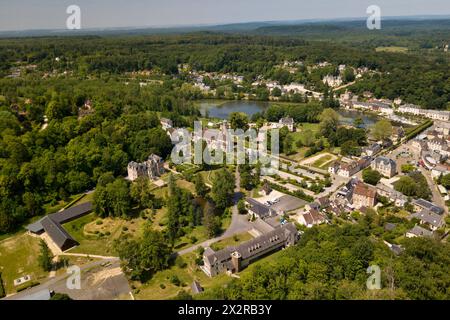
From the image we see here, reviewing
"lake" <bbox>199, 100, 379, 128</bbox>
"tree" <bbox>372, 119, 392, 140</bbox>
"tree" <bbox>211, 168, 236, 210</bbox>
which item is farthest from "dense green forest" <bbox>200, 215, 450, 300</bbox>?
"lake" <bbox>199, 100, 379, 128</bbox>

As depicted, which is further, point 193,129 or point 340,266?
point 193,129

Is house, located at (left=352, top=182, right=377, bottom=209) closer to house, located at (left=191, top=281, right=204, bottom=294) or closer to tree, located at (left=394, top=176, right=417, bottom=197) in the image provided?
tree, located at (left=394, top=176, right=417, bottom=197)

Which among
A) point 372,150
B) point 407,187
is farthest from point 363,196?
point 372,150

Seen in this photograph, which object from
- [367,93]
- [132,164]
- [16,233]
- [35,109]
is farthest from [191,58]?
[16,233]

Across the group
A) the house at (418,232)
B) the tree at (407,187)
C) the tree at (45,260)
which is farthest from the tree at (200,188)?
the tree at (407,187)

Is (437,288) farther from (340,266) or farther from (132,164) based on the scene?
A: (132,164)

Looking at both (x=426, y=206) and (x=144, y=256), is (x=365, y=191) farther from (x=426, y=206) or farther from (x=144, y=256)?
(x=144, y=256)
